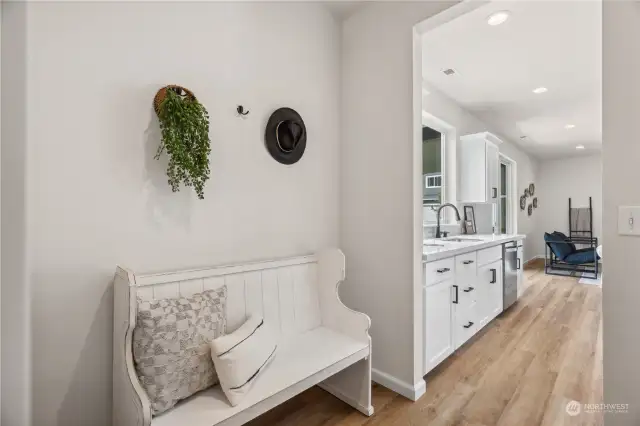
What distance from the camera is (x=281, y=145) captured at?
1992mm

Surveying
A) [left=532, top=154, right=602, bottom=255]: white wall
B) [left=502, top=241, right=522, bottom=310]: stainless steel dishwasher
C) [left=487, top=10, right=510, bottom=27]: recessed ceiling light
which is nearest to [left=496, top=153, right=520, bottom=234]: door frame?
[left=532, top=154, right=602, bottom=255]: white wall

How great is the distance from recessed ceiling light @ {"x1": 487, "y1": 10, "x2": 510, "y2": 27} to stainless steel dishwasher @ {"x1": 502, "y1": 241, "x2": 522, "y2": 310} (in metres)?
2.20

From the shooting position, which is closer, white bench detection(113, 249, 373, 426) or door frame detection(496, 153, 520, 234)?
white bench detection(113, 249, 373, 426)

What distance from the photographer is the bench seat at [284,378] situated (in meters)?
1.23

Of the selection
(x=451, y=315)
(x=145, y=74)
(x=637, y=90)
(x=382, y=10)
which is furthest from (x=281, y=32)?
(x=451, y=315)

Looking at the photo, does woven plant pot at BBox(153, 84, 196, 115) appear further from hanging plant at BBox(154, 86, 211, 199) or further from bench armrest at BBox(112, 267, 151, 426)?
bench armrest at BBox(112, 267, 151, 426)

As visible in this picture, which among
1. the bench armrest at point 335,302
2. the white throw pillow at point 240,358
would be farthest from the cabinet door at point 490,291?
the white throw pillow at point 240,358

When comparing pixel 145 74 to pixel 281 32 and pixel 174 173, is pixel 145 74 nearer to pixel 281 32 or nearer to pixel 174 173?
pixel 174 173

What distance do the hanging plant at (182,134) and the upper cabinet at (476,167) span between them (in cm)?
350

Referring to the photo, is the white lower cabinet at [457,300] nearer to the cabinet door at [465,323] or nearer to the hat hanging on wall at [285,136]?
the cabinet door at [465,323]

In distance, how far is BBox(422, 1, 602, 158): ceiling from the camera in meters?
2.30

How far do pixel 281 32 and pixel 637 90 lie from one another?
1.79m

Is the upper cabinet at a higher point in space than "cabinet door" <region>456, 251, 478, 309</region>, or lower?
higher

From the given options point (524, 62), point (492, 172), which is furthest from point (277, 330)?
point (492, 172)
